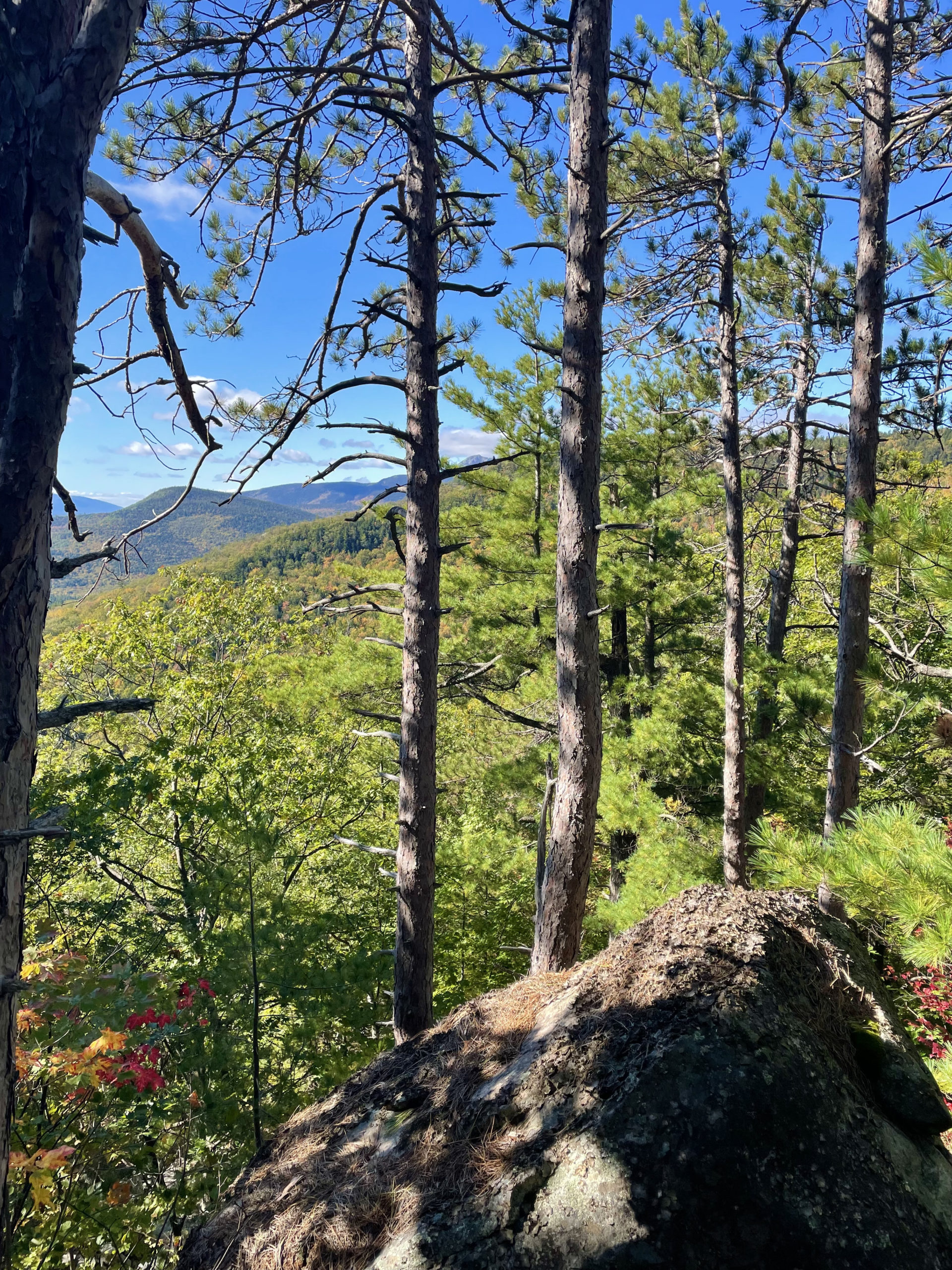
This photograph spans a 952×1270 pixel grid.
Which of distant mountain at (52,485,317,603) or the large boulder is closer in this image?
the large boulder

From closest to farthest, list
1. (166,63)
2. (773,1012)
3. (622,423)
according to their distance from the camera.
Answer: (773,1012) < (166,63) < (622,423)

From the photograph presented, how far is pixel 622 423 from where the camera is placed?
30.1 feet

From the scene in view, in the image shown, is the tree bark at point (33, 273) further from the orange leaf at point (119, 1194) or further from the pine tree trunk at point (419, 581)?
the pine tree trunk at point (419, 581)

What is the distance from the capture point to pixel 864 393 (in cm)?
568

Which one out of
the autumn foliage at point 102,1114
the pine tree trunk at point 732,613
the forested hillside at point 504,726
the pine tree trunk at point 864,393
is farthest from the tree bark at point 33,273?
the pine tree trunk at point 732,613

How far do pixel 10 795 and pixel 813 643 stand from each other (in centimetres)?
1259

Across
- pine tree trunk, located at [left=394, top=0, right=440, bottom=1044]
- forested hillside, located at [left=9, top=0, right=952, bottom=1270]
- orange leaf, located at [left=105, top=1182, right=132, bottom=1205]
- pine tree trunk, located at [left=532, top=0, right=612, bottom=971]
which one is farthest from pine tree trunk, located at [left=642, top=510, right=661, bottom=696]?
orange leaf, located at [left=105, top=1182, right=132, bottom=1205]

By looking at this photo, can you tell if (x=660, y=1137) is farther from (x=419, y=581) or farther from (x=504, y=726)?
(x=504, y=726)

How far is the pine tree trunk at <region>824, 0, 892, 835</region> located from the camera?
5371 mm

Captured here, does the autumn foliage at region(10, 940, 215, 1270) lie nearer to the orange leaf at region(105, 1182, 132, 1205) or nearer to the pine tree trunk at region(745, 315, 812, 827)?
the orange leaf at region(105, 1182, 132, 1205)

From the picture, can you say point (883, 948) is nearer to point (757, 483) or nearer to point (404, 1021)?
point (404, 1021)

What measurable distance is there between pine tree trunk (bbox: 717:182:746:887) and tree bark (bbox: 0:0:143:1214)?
717cm

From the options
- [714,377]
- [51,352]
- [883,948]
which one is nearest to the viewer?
[51,352]

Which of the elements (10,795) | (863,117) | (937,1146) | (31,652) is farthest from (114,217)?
(863,117)
